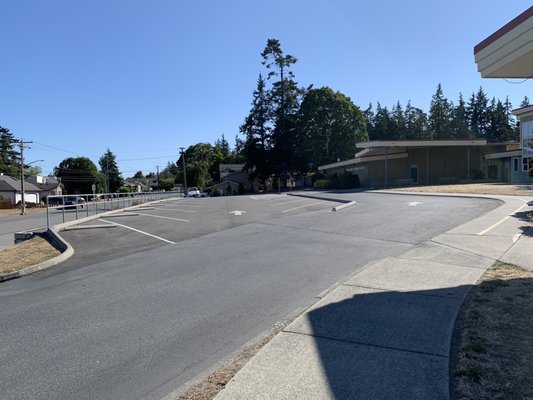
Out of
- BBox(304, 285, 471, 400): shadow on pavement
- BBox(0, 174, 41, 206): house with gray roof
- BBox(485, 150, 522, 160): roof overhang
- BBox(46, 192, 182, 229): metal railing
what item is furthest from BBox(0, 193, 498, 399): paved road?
BBox(0, 174, 41, 206): house with gray roof

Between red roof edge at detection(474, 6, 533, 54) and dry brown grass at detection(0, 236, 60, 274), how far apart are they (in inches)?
415

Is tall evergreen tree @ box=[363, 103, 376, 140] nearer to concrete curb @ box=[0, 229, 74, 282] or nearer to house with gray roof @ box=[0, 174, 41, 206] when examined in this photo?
house with gray roof @ box=[0, 174, 41, 206]

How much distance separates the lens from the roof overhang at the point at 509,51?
25.0 ft

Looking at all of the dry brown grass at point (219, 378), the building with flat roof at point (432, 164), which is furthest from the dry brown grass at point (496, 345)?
the building with flat roof at point (432, 164)

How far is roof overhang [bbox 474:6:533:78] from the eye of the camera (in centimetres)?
761

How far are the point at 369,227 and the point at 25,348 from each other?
11413 mm

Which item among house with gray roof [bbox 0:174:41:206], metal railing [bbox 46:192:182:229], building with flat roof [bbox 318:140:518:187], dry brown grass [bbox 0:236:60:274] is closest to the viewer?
dry brown grass [bbox 0:236:60:274]

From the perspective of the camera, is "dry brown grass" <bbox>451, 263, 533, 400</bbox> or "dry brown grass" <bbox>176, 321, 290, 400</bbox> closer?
"dry brown grass" <bbox>451, 263, 533, 400</bbox>

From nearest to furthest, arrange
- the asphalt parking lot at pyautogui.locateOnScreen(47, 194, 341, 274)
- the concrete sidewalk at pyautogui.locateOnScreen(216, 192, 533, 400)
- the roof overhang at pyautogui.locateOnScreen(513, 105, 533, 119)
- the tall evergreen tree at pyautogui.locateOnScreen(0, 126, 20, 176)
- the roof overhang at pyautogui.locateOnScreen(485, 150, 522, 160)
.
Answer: the concrete sidewalk at pyautogui.locateOnScreen(216, 192, 533, 400) < the asphalt parking lot at pyautogui.locateOnScreen(47, 194, 341, 274) < the roof overhang at pyautogui.locateOnScreen(513, 105, 533, 119) < the roof overhang at pyautogui.locateOnScreen(485, 150, 522, 160) < the tall evergreen tree at pyautogui.locateOnScreen(0, 126, 20, 176)

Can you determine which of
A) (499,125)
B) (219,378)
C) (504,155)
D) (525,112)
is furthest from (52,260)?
(499,125)

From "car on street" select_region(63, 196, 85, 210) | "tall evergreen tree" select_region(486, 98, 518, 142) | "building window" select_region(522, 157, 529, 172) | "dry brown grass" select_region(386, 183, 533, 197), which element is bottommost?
"dry brown grass" select_region(386, 183, 533, 197)

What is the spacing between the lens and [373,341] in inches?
194

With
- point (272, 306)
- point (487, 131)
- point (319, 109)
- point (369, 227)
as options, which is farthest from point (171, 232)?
point (487, 131)

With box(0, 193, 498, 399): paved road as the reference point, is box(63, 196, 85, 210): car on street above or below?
above
